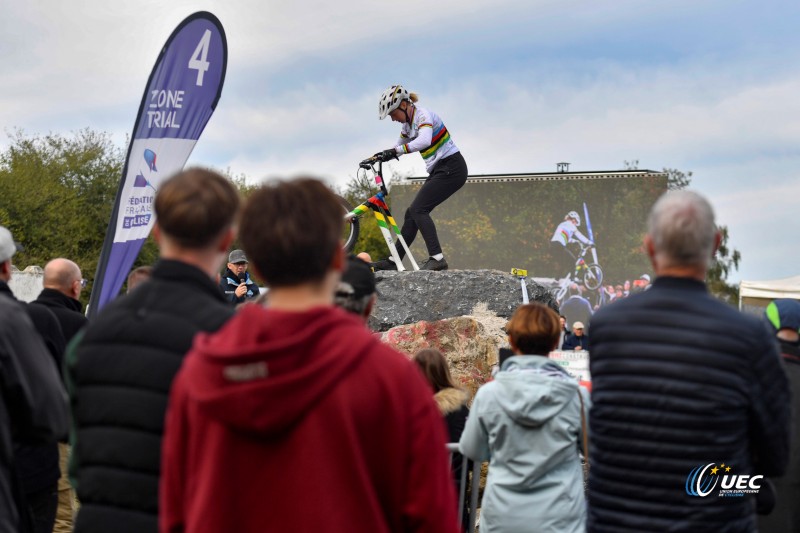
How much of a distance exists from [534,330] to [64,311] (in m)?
Result: 2.65

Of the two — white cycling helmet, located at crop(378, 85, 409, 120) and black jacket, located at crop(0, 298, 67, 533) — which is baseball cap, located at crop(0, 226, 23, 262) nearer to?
black jacket, located at crop(0, 298, 67, 533)

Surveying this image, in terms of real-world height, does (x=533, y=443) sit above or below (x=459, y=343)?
below

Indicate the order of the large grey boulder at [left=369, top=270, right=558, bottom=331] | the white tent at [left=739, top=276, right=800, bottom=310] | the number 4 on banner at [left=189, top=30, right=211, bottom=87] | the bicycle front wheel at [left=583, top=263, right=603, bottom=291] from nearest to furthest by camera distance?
the number 4 on banner at [left=189, top=30, right=211, bottom=87] → the large grey boulder at [left=369, top=270, right=558, bottom=331] → the white tent at [left=739, top=276, right=800, bottom=310] → the bicycle front wheel at [left=583, top=263, right=603, bottom=291]

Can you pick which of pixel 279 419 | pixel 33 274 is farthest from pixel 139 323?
pixel 33 274

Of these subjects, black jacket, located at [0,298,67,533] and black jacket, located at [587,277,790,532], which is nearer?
black jacket, located at [587,277,790,532]

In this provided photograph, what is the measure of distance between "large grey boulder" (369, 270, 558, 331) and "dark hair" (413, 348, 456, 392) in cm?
401

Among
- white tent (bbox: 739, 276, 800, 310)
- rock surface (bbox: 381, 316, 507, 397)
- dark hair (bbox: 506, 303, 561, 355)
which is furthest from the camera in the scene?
white tent (bbox: 739, 276, 800, 310)

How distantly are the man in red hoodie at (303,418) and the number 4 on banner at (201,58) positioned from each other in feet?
22.5

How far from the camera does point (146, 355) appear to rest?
8.54 ft

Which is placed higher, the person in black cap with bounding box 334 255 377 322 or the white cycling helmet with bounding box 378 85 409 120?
the white cycling helmet with bounding box 378 85 409 120

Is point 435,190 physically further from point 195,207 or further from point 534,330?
point 195,207

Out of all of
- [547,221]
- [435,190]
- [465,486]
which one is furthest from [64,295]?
[547,221]

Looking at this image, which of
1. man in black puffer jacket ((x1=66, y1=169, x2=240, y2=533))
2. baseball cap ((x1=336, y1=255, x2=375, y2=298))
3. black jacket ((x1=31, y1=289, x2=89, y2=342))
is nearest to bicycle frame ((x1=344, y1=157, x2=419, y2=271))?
black jacket ((x1=31, y1=289, x2=89, y2=342))

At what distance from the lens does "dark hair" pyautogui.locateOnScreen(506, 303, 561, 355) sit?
412cm
